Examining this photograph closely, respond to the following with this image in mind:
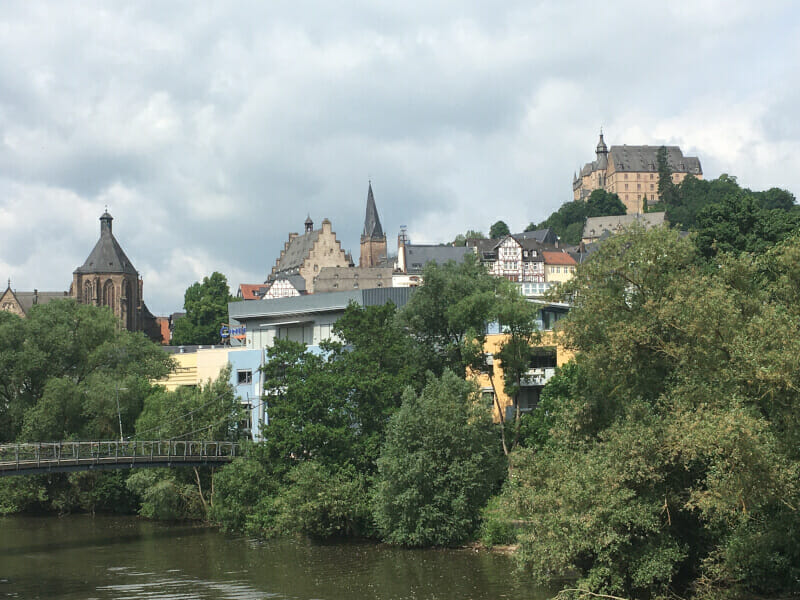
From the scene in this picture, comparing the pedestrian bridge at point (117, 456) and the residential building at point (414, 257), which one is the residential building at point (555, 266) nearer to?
the residential building at point (414, 257)

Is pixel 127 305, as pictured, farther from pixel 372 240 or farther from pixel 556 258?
pixel 556 258

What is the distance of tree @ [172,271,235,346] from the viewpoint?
446 feet

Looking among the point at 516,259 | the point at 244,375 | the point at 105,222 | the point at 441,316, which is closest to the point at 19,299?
the point at 105,222

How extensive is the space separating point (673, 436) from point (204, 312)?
115 m

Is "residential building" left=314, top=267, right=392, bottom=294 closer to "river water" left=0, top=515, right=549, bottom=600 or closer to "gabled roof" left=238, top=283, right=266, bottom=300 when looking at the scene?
"gabled roof" left=238, top=283, right=266, bottom=300

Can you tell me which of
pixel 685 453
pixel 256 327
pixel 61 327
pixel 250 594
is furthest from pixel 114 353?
pixel 685 453

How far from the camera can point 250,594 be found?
3384 centimetres

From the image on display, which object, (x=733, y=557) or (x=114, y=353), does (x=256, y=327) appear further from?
(x=733, y=557)

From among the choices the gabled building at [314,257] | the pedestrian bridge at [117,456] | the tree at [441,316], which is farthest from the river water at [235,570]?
the gabled building at [314,257]

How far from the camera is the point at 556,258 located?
166500 millimetres

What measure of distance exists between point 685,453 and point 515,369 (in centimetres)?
2110

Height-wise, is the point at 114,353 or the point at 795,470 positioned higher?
the point at 114,353

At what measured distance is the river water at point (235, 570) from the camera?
33.8m

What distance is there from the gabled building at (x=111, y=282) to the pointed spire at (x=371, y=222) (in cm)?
4113
